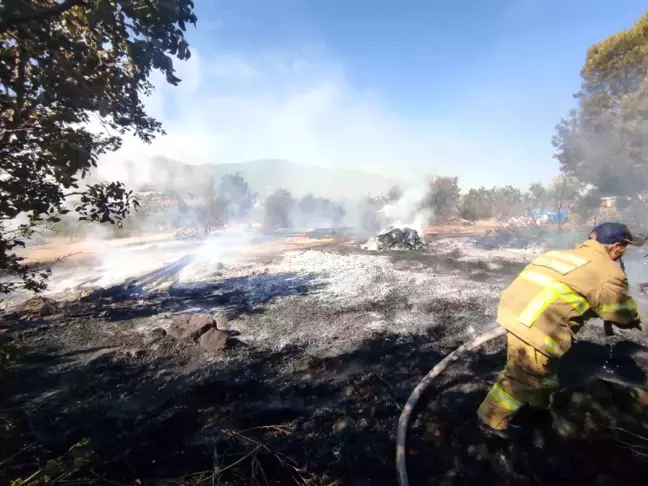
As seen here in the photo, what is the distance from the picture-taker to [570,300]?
2490 mm

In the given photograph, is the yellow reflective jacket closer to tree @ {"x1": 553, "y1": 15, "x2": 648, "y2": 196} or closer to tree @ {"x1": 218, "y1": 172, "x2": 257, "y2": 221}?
tree @ {"x1": 553, "y1": 15, "x2": 648, "y2": 196}

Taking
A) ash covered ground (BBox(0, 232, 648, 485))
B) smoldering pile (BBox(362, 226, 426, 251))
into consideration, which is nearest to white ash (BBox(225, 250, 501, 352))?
ash covered ground (BBox(0, 232, 648, 485))

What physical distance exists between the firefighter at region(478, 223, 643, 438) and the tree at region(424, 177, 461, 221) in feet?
75.3

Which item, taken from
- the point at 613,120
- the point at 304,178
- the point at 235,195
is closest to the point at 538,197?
the point at 613,120

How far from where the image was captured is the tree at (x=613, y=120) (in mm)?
15375

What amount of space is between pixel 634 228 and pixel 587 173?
7730 millimetres

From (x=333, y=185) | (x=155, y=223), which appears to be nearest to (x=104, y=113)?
(x=155, y=223)

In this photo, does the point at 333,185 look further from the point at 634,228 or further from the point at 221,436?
the point at 221,436

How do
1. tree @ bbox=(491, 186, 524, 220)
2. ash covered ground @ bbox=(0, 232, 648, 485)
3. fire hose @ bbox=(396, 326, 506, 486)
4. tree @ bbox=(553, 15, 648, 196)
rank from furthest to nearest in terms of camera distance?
tree @ bbox=(491, 186, 524, 220) < tree @ bbox=(553, 15, 648, 196) < ash covered ground @ bbox=(0, 232, 648, 485) < fire hose @ bbox=(396, 326, 506, 486)

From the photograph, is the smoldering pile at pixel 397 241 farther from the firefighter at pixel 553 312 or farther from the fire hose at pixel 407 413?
the firefighter at pixel 553 312

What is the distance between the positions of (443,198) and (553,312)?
24.5m

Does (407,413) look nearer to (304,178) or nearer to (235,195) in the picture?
(235,195)

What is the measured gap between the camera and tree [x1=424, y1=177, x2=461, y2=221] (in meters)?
24.9

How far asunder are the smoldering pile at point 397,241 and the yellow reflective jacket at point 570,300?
33.6 ft
